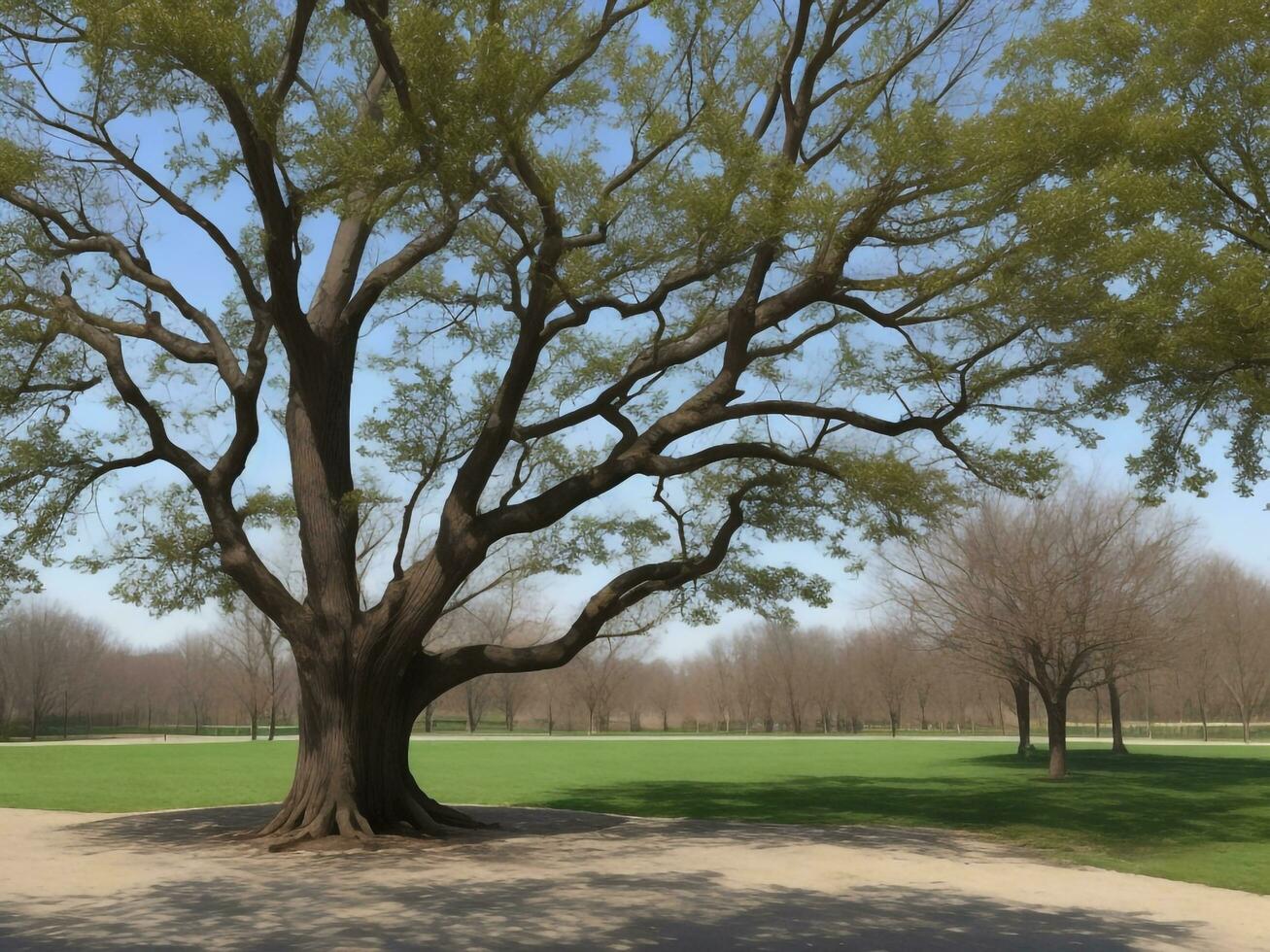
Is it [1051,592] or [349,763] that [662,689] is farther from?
[349,763]

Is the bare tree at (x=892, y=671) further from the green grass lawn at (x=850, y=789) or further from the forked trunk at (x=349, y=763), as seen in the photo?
the forked trunk at (x=349, y=763)

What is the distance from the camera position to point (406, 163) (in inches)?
416

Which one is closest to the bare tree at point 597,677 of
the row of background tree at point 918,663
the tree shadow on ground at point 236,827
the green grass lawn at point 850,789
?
the row of background tree at point 918,663

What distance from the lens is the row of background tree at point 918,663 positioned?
23.1 metres

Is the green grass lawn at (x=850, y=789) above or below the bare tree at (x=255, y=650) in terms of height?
below

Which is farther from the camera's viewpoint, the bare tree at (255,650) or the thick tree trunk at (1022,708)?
the bare tree at (255,650)

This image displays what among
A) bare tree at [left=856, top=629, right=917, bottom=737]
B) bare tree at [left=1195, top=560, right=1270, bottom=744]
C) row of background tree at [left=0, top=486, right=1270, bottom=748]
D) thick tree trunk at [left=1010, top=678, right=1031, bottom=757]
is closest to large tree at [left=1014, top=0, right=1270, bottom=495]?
row of background tree at [left=0, top=486, right=1270, bottom=748]

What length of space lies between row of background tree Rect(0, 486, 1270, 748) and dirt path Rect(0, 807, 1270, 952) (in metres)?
5.26

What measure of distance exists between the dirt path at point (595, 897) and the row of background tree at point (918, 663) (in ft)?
17.3

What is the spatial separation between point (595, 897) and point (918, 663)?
51.3m

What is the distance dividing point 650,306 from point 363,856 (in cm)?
764

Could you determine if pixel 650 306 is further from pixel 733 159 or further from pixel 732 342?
pixel 733 159

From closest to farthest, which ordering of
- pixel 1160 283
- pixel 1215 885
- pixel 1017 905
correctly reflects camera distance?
pixel 1017 905 → pixel 1215 885 → pixel 1160 283

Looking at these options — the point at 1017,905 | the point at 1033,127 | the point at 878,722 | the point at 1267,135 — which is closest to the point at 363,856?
the point at 1017,905
